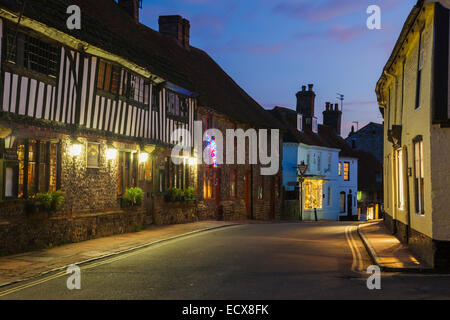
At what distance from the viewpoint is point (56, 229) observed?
1478 centimetres

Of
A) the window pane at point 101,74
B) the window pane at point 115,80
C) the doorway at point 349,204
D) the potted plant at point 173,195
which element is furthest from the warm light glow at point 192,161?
the doorway at point 349,204

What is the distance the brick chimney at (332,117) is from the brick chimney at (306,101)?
770 cm

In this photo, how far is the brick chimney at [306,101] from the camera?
154 ft

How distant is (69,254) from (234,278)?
16.8 feet

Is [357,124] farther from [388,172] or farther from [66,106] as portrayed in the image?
[66,106]

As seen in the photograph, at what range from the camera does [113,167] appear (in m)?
18.1

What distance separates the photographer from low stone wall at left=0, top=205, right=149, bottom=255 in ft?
42.5

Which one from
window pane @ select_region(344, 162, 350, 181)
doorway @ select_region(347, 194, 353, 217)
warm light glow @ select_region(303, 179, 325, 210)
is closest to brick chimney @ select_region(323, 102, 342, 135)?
window pane @ select_region(344, 162, 350, 181)

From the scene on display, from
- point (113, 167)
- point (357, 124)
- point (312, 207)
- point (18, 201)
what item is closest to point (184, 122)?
point (113, 167)

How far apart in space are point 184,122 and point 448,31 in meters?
15.1

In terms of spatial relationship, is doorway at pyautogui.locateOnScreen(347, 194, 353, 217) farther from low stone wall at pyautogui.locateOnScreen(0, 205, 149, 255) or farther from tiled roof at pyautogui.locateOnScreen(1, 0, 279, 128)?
low stone wall at pyautogui.locateOnScreen(0, 205, 149, 255)

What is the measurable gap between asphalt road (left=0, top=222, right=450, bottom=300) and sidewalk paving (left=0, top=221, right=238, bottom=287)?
0.41 meters

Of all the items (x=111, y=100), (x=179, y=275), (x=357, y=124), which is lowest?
(x=179, y=275)

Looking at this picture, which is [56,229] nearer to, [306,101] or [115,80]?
[115,80]
